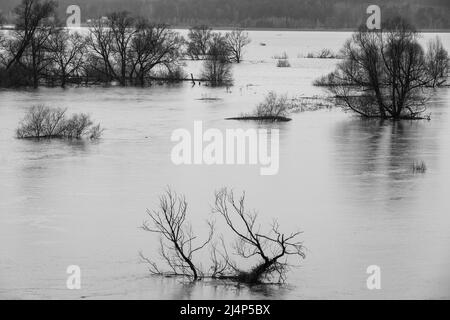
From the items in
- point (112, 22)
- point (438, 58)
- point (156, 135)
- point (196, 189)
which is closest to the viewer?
point (196, 189)

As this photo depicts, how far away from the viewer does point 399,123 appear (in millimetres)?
32781

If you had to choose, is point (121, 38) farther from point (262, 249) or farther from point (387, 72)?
point (262, 249)

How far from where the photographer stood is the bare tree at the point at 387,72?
3419cm

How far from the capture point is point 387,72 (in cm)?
3438

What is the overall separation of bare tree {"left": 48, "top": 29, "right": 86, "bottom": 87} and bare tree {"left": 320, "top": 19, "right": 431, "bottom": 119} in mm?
20175

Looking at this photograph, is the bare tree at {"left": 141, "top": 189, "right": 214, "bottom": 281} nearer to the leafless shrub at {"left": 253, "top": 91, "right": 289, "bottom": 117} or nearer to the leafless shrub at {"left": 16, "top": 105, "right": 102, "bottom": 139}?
the leafless shrub at {"left": 16, "top": 105, "right": 102, "bottom": 139}

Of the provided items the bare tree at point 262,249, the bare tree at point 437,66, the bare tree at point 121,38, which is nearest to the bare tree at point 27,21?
the bare tree at point 121,38

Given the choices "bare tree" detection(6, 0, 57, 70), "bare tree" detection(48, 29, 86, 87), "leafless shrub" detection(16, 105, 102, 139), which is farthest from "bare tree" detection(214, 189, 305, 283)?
"bare tree" detection(6, 0, 57, 70)

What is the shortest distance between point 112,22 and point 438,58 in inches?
820

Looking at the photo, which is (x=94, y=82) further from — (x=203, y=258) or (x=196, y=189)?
(x=203, y=258)

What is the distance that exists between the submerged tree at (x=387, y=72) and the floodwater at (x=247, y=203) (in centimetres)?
192

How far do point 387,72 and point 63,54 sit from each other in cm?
2328

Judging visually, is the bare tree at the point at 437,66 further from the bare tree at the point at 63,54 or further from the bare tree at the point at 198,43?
the bare tree at the point at 198,43
